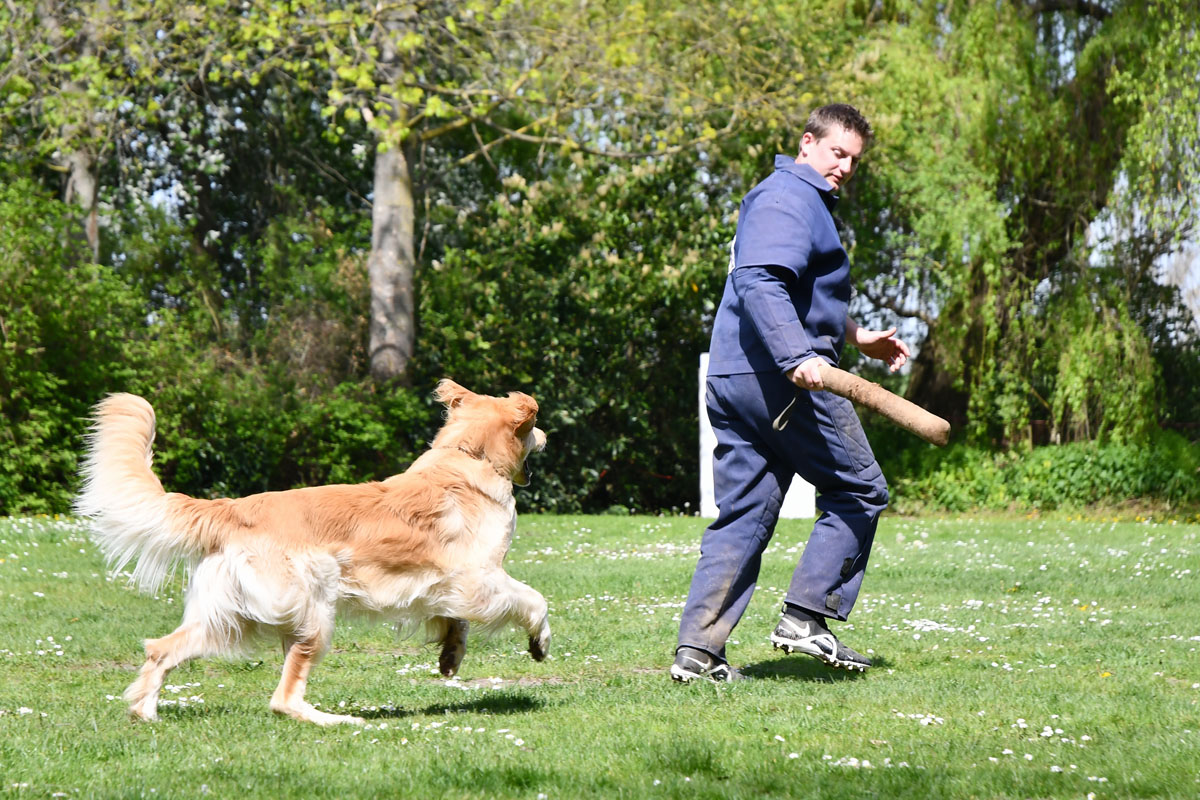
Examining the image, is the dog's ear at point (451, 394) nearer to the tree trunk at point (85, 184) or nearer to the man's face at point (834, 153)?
the man's face at point (834, 153)

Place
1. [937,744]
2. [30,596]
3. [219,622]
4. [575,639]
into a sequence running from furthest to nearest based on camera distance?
[30,596]
[575,639]
[219,622]
[937,744]

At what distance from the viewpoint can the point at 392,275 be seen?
16812mm

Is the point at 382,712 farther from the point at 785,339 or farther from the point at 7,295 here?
the point at 7,295

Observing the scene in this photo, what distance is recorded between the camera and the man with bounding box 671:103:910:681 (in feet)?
17.3

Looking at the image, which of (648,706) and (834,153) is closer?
(648,706)

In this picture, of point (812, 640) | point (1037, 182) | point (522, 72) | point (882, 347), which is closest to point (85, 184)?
point (522, 72)

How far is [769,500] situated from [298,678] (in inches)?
83.1

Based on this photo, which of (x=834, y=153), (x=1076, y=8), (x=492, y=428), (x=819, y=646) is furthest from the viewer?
(x=1076, y=8)

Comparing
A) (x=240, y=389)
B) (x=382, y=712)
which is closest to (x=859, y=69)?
(x=240, y=389)

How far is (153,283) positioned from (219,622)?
1571cm

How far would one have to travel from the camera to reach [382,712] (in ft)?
16.0

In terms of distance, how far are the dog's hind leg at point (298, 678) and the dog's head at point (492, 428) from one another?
983 millimetres

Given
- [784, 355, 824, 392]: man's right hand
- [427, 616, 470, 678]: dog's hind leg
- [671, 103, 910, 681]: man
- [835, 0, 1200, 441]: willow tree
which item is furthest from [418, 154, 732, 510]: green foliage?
[784, 355, 824, 392]: man's right hand

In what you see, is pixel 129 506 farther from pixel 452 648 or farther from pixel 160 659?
pixel 452 648
